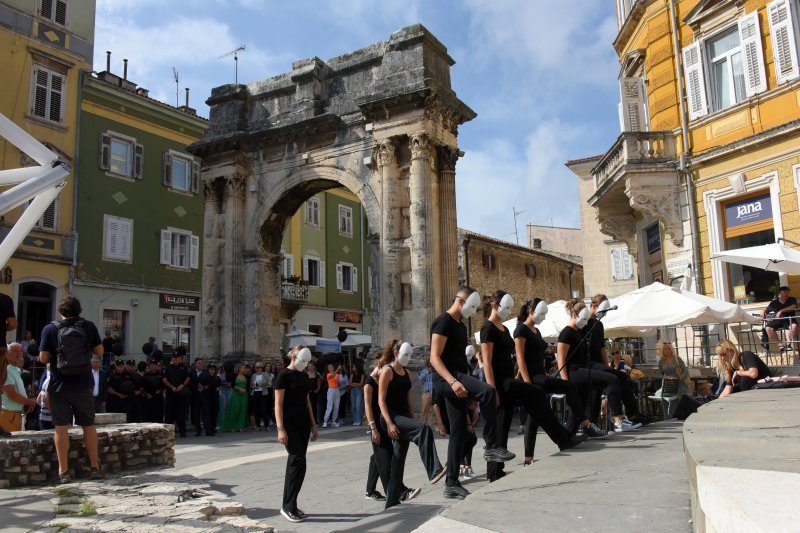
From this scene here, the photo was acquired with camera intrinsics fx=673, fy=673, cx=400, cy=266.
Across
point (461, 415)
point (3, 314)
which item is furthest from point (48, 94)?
point (461, 415)

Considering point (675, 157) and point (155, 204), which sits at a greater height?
point (155, 204)

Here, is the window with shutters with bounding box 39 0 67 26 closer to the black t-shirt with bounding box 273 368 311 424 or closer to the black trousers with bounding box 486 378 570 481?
the black t-shirt with bounding box 273 368 311 424

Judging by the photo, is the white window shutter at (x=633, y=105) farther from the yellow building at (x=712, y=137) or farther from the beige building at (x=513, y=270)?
the beige building at (x=513, y=270)

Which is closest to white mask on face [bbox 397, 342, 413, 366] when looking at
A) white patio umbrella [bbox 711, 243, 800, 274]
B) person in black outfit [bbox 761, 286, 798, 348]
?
white patio umbrella [bbox 711, 243, 800, 274]

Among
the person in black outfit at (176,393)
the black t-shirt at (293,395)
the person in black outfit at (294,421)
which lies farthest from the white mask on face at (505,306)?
the person in black outfit at (176,393)

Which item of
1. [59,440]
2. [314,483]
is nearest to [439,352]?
[314,483]

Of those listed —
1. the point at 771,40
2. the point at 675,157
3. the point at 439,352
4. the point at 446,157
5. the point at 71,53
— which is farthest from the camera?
the point at 71,53

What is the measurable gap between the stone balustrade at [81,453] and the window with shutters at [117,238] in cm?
1885

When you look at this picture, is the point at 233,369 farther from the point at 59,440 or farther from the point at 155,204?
the point at 155,204

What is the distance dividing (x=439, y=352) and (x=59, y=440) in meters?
4.13

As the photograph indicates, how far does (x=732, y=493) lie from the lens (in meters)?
2.25

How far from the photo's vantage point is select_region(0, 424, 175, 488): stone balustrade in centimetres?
696

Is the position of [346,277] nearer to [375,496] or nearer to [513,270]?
[513,270]

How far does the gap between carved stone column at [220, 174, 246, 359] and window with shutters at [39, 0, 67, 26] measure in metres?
10.3
